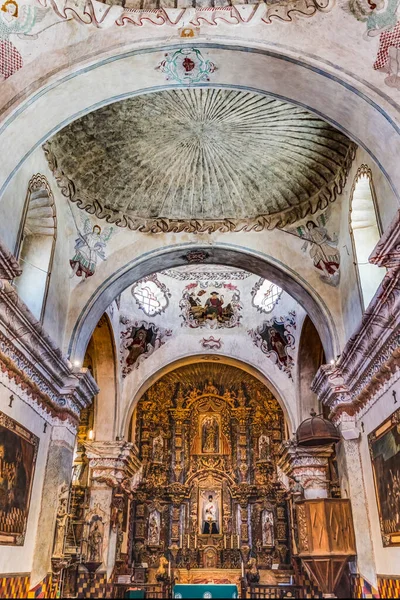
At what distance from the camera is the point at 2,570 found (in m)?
7.18

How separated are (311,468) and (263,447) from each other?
493 cm

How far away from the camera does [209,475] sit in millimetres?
19094

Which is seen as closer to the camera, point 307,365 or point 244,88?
point 244,88

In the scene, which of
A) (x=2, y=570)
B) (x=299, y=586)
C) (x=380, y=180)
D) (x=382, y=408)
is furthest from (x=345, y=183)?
(x=299, y=586)

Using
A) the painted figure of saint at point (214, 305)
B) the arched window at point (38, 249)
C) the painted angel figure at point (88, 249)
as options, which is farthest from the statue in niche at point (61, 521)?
the painted figure of saint at point (214, 305)

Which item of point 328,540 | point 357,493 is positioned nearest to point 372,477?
point 357,493

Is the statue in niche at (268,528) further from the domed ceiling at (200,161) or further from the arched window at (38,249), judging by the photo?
the arched window at (38,249)

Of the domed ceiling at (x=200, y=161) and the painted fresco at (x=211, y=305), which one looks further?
the painted fresco at (x=211, y=305)

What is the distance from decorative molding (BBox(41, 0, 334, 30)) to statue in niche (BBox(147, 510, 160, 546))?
16.3 metres

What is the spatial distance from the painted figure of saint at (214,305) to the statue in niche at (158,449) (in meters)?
5.45

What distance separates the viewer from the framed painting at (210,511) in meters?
18.2

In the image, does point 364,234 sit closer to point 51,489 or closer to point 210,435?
point 51,489

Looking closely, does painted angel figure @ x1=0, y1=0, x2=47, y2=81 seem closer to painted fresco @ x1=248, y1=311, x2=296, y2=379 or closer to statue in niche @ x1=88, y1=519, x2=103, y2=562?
painted fresco @ x1=248, y1=311, x2=296, y2=379

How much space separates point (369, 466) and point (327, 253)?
4.26 m
